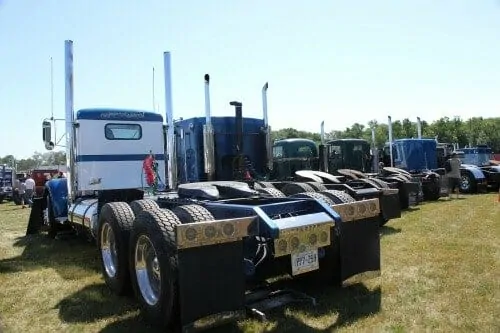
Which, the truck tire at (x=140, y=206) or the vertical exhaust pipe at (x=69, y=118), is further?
the vertical exhaust pipe at (x=69, y=118)

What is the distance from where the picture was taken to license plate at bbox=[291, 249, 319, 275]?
424cm

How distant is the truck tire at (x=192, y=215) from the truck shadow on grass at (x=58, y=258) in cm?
290

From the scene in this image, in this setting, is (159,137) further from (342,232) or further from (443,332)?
(443,332)

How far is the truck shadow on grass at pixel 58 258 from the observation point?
7.08 metres

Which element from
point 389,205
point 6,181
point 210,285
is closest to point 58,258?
point 210,285

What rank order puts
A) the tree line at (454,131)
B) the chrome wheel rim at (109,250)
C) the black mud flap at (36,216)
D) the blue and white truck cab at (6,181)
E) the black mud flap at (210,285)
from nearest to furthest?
the black mud flap at (210,285), the chrome wheel rim at (109,250), the black mud flap at (36,216), the blue and white truck cab at (6,181), the tree line at (454,131)

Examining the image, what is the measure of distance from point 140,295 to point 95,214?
3102 mm

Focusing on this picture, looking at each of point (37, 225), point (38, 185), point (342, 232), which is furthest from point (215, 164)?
point (38, 185)

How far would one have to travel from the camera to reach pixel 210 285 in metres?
3.87

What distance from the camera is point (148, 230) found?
426cm

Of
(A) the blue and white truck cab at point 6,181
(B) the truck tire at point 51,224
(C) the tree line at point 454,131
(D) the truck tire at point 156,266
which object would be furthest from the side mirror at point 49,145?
(C) the tree line at point 454,131

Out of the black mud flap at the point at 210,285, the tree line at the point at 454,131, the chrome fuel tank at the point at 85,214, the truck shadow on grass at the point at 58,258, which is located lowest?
the truck shadow on grass at the point at 58,258

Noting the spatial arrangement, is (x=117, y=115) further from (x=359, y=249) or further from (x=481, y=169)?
(x=481, y=169)

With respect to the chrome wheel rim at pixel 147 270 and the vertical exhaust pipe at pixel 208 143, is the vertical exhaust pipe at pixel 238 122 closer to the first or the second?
the vertical exhaust pipe at pixel 208 143
